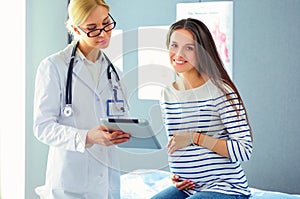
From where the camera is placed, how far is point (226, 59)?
2.94 metres

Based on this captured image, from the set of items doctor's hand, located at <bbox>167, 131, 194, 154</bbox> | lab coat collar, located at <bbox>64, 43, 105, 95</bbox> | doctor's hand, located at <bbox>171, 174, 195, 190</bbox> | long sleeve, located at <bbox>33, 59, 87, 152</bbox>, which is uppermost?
lab coat collar, located at <bbox>64, 43, 105, 95</bbox>

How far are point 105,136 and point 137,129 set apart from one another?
13 cm

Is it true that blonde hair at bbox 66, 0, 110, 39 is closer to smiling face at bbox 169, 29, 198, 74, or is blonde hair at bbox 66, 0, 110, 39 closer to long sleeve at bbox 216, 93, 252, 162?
smiling face at bbox 169, 29, 198, 74

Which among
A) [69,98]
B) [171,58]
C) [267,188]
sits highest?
[171,58]

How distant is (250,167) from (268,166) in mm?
111

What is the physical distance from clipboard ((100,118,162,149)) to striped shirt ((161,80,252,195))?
135 millimetres

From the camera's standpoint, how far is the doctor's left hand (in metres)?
1.65

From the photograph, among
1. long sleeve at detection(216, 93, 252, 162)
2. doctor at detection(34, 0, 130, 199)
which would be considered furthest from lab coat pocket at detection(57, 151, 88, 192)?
long sleeve at detection(216, 93, 252, 162)

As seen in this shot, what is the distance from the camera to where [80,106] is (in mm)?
1802

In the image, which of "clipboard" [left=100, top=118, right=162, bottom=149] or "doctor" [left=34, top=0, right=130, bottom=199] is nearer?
"clipboard" [left=100, top=118, right=162, bottom=149]

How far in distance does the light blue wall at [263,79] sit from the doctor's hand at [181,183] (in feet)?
2.55

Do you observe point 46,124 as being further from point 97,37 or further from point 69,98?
point 97,37
